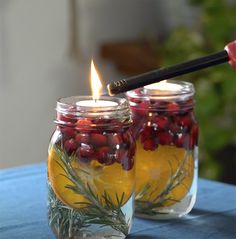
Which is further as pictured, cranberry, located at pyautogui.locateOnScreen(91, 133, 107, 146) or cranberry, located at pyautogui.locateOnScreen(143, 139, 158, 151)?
cranberry, located at pyautogui.locateOnScreen(143, 139, 158, 151)

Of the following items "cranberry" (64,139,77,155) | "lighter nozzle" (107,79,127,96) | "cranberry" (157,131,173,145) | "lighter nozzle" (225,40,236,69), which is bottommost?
"cranberry" (157,131,173,145)

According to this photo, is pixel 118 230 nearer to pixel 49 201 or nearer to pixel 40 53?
pixel 49 201

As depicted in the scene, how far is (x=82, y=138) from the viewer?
2.86ft

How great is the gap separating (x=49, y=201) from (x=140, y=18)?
166cm

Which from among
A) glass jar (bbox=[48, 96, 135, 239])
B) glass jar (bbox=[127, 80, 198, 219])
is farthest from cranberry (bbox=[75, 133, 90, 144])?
glass jar (bbox=[127, 80, 198, 219])

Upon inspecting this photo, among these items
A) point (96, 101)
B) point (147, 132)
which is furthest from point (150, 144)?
point (96, 101)

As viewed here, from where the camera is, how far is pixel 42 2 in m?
2.21

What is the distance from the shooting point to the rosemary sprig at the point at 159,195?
1003 mm

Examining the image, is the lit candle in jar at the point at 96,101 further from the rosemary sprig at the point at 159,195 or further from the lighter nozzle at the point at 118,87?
the rosemary sprig at the point at 159,195

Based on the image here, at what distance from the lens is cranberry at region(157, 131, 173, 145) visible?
99 cm

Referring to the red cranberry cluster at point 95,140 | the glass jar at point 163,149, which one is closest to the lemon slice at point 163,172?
the glass jar at point 163,149

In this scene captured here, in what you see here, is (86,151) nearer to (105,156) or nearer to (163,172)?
(105,156)

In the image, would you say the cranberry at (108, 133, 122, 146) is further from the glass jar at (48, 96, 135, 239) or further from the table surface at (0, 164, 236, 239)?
the table surface at (0, 164, 236, 239)

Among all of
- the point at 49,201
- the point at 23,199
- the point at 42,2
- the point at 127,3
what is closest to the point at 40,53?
the point at 42,2
